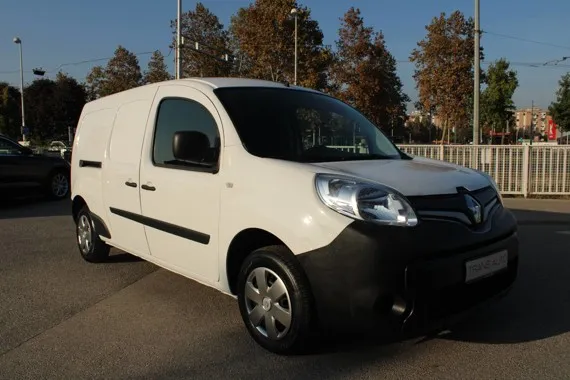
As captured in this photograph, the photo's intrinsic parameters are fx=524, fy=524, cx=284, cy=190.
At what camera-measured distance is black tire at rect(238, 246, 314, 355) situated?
3.21 meters

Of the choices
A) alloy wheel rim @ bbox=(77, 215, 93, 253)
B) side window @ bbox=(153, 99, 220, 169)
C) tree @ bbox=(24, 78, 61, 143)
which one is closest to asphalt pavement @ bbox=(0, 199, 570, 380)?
alloy wheel rim @ bbox=(77, 215, 93, 253)

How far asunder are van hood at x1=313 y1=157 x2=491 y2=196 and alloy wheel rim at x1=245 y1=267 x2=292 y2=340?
2.70 ft

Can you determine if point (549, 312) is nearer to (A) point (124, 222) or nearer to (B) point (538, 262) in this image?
(B) point (538, 262)

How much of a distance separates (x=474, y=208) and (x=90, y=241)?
426cm

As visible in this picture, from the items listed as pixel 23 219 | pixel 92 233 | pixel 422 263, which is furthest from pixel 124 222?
pixel 23 219

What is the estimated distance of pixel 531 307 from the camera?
4371mm

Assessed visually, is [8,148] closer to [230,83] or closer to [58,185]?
[58,185]

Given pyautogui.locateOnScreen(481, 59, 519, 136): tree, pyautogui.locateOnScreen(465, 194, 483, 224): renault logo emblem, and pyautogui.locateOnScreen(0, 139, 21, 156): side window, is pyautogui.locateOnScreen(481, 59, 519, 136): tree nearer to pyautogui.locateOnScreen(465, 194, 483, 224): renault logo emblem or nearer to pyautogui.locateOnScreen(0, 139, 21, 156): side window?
pyautogui.locateOnScreen(0, 139, 21, 156): side window

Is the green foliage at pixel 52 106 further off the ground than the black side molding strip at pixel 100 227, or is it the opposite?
the green foliage at pixel 52 106

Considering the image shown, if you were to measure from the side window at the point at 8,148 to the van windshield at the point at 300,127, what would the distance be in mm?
8685

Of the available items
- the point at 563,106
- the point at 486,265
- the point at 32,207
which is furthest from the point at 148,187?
the point at 563,106

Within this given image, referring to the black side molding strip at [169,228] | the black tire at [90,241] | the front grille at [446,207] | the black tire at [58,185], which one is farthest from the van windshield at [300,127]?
the black tire at [58,185]

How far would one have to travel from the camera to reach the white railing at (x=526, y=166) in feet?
40.6

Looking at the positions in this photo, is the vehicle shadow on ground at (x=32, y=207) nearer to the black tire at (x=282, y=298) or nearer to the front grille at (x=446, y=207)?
the black tire at (x=282, y=298)
